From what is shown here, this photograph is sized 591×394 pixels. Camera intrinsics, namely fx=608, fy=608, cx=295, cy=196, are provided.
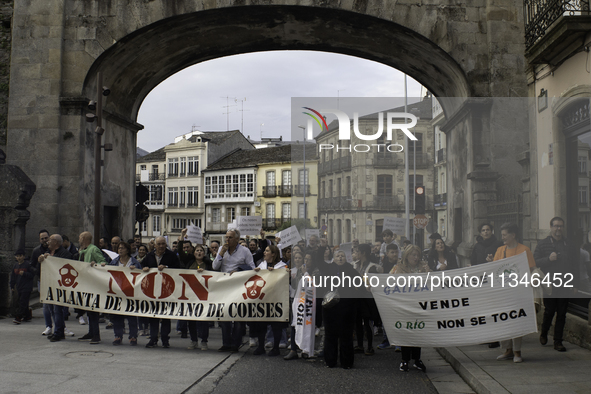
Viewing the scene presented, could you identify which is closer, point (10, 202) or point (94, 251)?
point (94, 251)

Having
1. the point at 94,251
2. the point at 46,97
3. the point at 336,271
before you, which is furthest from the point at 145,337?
the point at 46,97

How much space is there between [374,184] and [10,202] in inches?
315

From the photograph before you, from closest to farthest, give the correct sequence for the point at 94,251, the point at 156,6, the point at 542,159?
the point at 94,251, the point at 542,159, the point at 156,6

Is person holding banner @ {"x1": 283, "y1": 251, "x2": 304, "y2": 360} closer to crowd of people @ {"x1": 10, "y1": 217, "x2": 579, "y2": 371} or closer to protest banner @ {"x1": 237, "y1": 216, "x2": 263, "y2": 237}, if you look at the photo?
crowd of people @ {"x1": 10, "y1": 217, "x2": 579, "y2": 371}

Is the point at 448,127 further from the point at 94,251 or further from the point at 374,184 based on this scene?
the point at 94,251

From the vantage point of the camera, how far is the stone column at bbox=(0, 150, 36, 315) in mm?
11953

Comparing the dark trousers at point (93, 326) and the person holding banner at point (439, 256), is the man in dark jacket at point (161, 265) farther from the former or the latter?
the person holding banner at point (439, 256)

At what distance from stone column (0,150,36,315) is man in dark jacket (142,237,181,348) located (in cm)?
395

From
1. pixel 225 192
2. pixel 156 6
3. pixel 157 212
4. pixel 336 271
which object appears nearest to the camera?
pixel 336 271

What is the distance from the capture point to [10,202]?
1220 cm

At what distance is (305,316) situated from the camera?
8531mm

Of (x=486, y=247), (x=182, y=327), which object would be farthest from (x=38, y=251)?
(x=486, y=247)

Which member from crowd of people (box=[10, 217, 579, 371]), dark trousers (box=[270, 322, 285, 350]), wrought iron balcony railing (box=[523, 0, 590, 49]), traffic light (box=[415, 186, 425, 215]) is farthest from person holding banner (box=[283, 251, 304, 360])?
wrought iron balcony railing (box=[523, 0, 590, 49])

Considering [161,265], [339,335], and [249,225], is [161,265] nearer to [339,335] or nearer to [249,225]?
[339,335]
